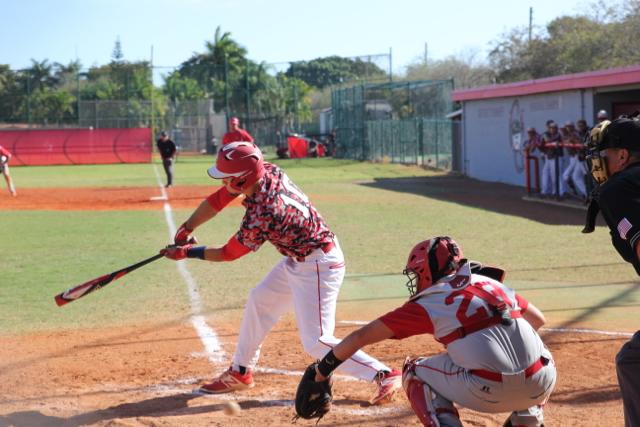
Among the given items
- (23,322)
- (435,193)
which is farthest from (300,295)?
(435,193)

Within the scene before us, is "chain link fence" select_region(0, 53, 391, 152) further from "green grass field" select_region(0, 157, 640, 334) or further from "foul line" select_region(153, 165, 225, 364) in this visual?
"foul line" select_region(153, 165, 225, 364)

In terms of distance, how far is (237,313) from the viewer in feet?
30.2

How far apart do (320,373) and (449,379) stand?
0.67 meters

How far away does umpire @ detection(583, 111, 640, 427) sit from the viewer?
12.8 feet

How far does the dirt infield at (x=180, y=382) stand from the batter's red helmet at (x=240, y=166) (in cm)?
164

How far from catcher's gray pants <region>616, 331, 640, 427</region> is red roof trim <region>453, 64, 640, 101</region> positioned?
1739cm

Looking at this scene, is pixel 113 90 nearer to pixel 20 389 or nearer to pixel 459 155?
pixel 459 155

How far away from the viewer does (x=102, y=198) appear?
2442cm

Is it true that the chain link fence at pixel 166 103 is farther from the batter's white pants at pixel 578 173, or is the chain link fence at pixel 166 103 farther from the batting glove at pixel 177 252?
the batting glove at pixel 177 252

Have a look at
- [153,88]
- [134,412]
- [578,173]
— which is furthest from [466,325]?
[153,88]

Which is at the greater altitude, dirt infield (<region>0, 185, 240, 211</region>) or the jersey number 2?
the jersey number 2

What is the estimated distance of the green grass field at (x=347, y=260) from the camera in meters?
9.38

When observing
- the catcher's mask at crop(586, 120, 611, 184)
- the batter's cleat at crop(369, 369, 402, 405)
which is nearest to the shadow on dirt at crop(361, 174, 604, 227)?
the batter's cleat at crop(369, 369, 402, 405)

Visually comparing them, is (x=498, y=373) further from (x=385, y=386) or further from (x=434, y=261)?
(x=385, y=386)
